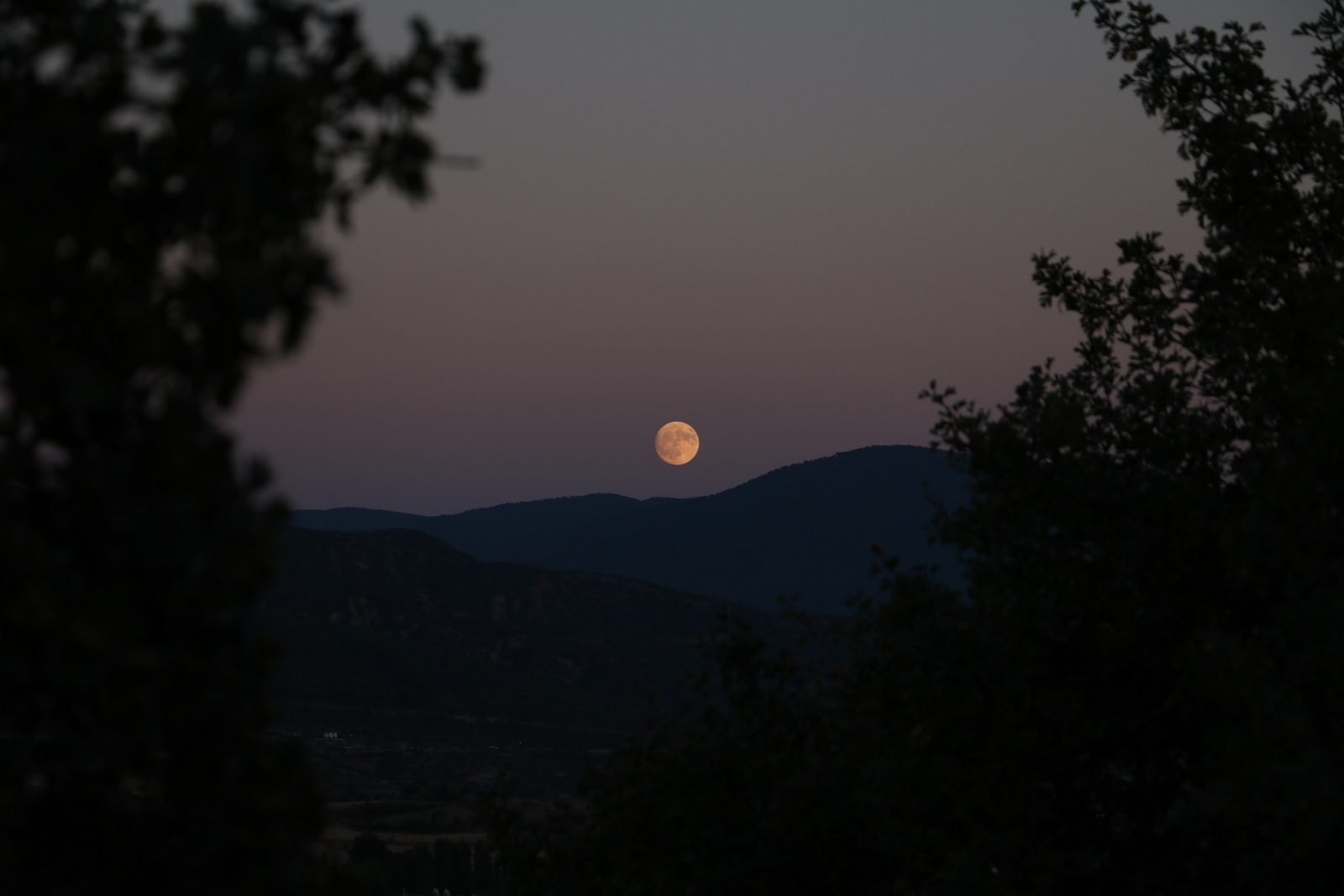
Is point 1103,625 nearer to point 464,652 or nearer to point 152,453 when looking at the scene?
point 152,453

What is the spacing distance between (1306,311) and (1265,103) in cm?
293

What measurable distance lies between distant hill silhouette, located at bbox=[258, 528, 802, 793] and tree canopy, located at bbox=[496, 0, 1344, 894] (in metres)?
46.7

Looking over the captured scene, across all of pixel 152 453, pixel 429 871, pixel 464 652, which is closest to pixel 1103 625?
pixel 152 453

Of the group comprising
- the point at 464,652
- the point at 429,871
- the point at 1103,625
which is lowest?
the point at 429,871

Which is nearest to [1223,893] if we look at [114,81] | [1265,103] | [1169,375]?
[1169,375]

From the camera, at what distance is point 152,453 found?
3.14m

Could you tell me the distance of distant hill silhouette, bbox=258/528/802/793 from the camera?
236ft

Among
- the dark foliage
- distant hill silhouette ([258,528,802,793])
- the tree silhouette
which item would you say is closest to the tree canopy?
the tree silhouette

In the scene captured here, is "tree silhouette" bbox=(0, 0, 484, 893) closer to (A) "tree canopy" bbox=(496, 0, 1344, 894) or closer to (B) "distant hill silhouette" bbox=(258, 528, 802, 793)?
(A) "tree canopy" bbox=(496, 0, 1344, 894)

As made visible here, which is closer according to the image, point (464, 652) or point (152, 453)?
point (152, 453)

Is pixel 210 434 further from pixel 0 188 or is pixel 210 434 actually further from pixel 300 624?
pixel 300 624

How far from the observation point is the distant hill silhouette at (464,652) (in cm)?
7194

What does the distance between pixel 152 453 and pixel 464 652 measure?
316ft

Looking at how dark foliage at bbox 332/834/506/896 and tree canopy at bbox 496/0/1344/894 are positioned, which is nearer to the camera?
tree canopy at bbox 496/0/1344/894
